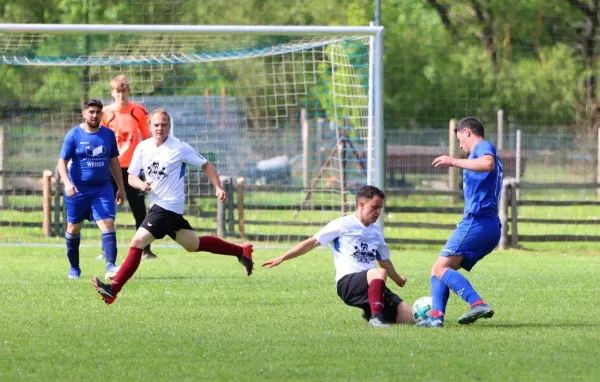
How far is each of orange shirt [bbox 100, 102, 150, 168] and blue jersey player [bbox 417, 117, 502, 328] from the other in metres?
6.20

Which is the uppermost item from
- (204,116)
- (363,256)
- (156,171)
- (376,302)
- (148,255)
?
(204,116)

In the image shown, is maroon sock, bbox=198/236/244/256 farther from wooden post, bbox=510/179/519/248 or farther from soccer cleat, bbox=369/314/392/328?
wooden post, bbox=510/179/519/248

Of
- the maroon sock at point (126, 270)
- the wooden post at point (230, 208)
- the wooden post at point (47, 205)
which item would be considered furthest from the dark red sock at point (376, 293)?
the wooden post at point (47, 205)

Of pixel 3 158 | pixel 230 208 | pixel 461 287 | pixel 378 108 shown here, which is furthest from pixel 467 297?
pixel 3 158

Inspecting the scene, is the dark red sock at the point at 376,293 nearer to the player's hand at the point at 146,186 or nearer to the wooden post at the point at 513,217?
the player's hand at the point at 146,186

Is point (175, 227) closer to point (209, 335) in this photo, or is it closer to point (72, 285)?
point (72, 285)

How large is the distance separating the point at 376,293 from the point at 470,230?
0.89 metres

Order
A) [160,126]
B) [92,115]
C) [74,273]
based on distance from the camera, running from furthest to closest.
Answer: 1. [74,273]
2. [92,115]
3. [160,126]

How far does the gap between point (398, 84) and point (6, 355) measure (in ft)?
90.5

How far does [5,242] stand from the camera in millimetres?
18703

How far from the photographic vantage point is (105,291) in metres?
10.0

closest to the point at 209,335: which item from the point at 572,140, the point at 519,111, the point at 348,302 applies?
the point at 348,302

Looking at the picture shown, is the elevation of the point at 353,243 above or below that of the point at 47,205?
above

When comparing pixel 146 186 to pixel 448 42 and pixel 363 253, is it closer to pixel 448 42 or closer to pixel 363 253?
pixel 363 253
